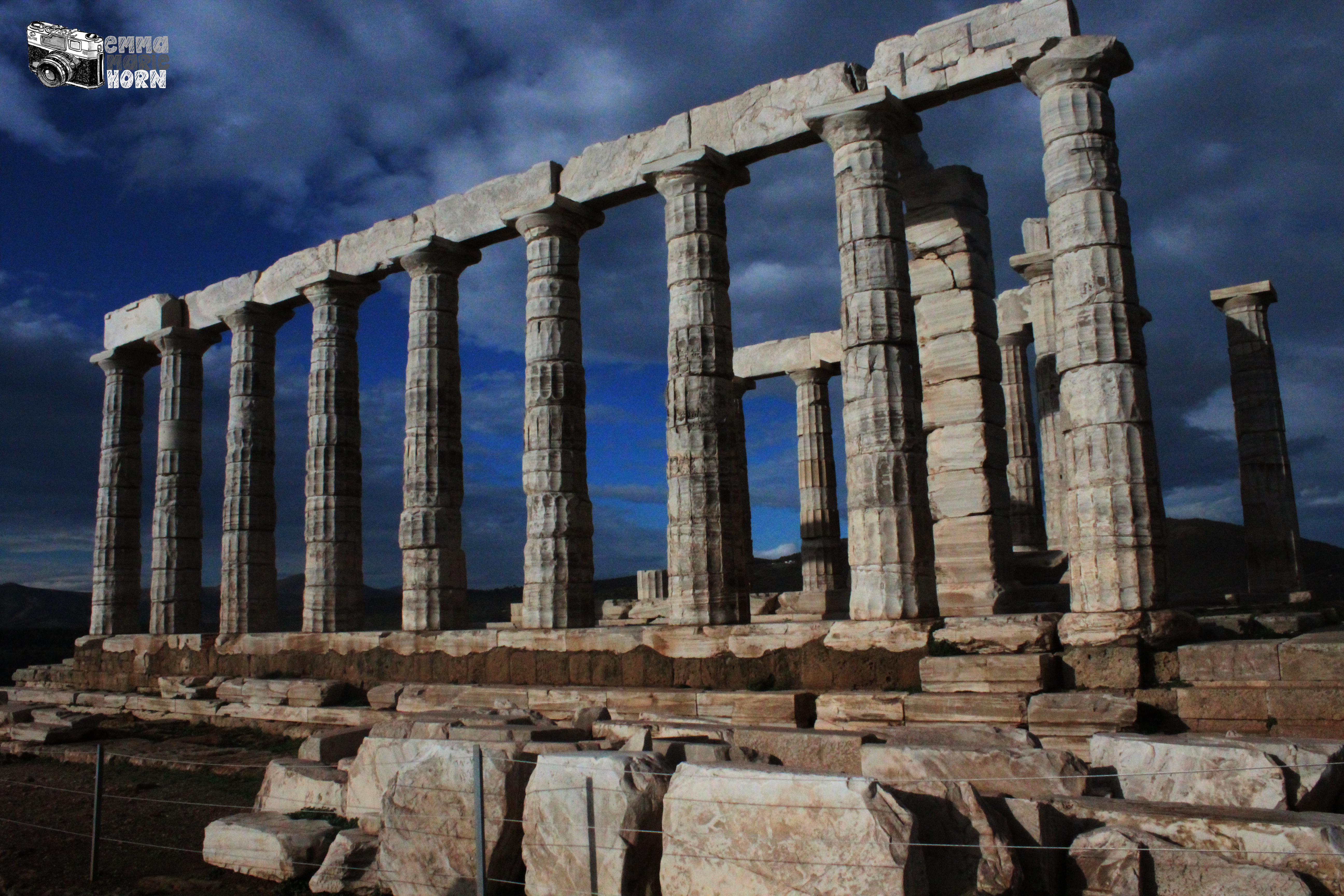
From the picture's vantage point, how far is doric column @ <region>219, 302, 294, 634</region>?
67.3ft

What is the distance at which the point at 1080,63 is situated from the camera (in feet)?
38.7

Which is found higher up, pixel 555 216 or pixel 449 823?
pixel 555 216

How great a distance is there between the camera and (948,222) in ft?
51.0

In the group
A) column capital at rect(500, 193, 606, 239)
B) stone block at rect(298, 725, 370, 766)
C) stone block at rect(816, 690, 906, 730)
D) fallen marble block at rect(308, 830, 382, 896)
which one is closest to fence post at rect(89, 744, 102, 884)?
fallen marble block at rect(308, 830, 382, 896)

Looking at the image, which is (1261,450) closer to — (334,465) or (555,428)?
(555,428)

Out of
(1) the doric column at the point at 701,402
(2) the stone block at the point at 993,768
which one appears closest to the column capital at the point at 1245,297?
(1) the doric column at the point at 701,402

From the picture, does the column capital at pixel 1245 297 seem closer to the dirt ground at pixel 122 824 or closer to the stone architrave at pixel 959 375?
the stone architrave at pixel 959 375

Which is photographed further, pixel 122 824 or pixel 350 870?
pixel 122 824

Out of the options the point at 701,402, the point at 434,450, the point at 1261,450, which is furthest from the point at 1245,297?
the point at 434,450

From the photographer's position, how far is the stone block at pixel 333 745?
37.0 ft

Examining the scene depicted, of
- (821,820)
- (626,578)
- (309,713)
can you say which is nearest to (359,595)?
(309,713)

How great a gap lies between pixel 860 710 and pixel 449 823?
5.42 metres

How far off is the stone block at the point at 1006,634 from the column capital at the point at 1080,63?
6.08 meters

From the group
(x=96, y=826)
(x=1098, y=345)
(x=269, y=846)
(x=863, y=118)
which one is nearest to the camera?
(x=269, y=846)
